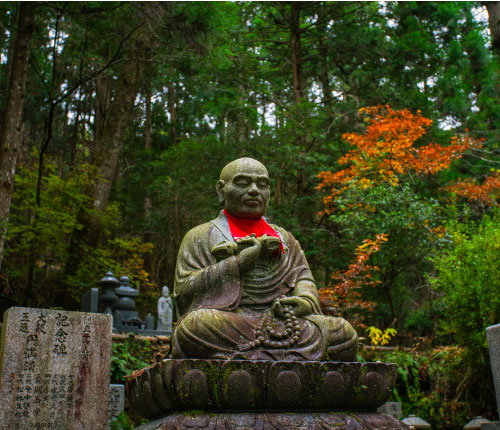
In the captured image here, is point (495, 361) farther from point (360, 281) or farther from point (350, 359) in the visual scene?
point (360, 281)

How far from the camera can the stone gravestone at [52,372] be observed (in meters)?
5.59

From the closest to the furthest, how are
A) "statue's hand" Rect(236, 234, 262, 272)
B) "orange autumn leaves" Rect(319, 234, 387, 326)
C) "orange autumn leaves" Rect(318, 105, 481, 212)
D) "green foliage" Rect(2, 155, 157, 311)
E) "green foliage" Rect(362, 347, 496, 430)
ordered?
"statue's hand" Rect(236, 234, 262, 272), "green foliage" Rect(362, 347, 496, 430), "orange autumn leaves" Rect(319, 234, 387, 326), "orange autumn leaves" Rect(318, 105, 481, 212), "green foliage" Rect(2, 155, 157, 311)

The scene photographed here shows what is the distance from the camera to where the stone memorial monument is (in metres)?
3.71

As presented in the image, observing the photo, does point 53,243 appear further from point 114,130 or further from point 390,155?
point 390,155

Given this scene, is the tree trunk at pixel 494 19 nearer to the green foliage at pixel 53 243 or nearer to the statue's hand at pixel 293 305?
the green foliage at pixel 53 243

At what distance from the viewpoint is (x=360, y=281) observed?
10.9 m

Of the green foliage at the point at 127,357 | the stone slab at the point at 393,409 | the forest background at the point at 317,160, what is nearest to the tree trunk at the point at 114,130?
the forest background at the point at 317,160

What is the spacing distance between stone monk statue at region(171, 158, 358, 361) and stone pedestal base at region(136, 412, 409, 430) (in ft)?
1.37

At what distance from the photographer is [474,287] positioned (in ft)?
26.1

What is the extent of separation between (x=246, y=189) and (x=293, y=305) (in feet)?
4.05

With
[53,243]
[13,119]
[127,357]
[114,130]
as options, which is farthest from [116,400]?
[114,130]

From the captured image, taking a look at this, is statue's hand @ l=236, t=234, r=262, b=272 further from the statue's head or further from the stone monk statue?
the statue's head

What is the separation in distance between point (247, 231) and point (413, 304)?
11980 mm

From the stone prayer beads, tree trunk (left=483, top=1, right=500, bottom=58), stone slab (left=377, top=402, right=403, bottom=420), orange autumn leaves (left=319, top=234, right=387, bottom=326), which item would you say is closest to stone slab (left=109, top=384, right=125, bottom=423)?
stone slab (left=377, top=402, right=403, bottom=420)
